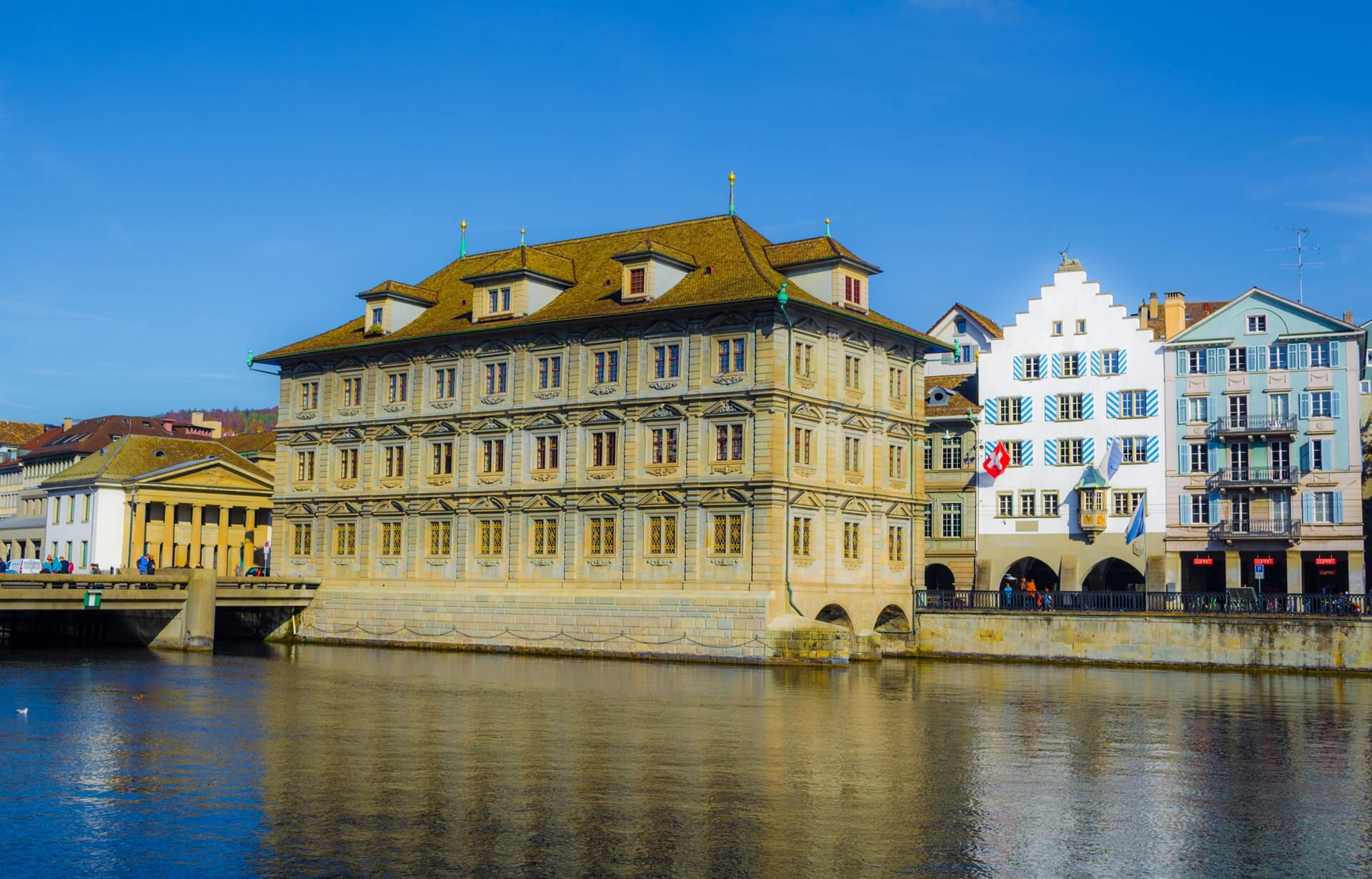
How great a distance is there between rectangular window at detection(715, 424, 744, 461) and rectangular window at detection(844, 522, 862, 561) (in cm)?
659

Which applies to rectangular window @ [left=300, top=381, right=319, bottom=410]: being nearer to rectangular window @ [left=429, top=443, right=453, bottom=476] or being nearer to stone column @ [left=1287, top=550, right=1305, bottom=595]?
rectangular window @ [left=429, top=443, right=453, bottom=476]

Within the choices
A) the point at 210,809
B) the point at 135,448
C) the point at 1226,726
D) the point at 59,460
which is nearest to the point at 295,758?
the point at 210,809

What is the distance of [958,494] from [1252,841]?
186 ft

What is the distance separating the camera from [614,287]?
66.8 metres

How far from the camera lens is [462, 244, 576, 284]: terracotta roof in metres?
67.5

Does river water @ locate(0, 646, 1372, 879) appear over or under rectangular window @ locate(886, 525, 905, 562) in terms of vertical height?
under

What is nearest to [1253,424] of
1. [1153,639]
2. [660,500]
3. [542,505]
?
[1153,639]

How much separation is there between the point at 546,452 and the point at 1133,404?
28.3 m

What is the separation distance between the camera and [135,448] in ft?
297

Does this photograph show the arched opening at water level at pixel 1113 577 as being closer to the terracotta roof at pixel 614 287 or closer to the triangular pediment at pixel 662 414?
the terracotta roof at pixel 614 287

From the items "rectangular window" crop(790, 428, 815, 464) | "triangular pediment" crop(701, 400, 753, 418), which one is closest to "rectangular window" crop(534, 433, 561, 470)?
"triangular pediment" crop(701, 400, 753, 418)

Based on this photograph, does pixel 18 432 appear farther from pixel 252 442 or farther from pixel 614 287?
pixel 614 287

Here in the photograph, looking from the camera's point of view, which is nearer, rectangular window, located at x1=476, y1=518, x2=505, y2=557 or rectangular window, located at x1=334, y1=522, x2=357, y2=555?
rectangular window, located at x1=476, y1=518, x2=505, y2=557

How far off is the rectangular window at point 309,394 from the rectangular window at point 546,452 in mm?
14455
